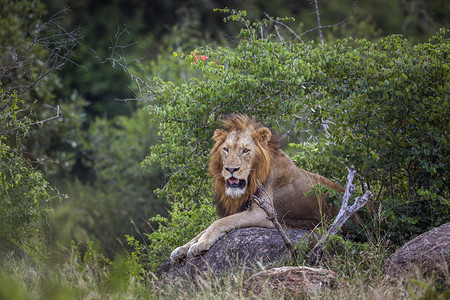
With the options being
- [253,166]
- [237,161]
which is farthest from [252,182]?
Answer: [237,161]

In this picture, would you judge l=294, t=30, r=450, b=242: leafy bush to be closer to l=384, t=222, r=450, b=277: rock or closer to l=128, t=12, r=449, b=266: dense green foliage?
l=128, t=12, r=449, b=266: dense green foliage

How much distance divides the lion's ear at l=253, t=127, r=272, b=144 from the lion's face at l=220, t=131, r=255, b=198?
58mm

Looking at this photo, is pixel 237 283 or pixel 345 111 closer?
pixel 237 283

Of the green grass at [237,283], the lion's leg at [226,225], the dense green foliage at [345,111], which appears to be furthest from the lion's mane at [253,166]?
the green grass at [237,283]

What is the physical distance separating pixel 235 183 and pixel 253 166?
267mm

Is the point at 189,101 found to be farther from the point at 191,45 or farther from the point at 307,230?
the point at 191,45

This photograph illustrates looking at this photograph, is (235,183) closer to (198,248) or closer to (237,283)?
(198,248)

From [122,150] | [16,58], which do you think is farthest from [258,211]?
[122,150]

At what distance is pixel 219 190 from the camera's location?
7293mm

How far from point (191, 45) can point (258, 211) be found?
11.6 m

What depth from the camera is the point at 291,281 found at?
18.0 feet

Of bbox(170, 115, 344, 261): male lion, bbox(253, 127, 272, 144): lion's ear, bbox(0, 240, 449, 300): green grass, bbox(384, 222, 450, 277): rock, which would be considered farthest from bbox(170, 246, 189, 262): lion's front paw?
bbox(384, 222, 450, 277): rock

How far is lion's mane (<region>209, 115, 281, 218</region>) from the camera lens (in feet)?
23.1

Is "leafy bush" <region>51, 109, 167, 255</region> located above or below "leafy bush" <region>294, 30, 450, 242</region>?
below
